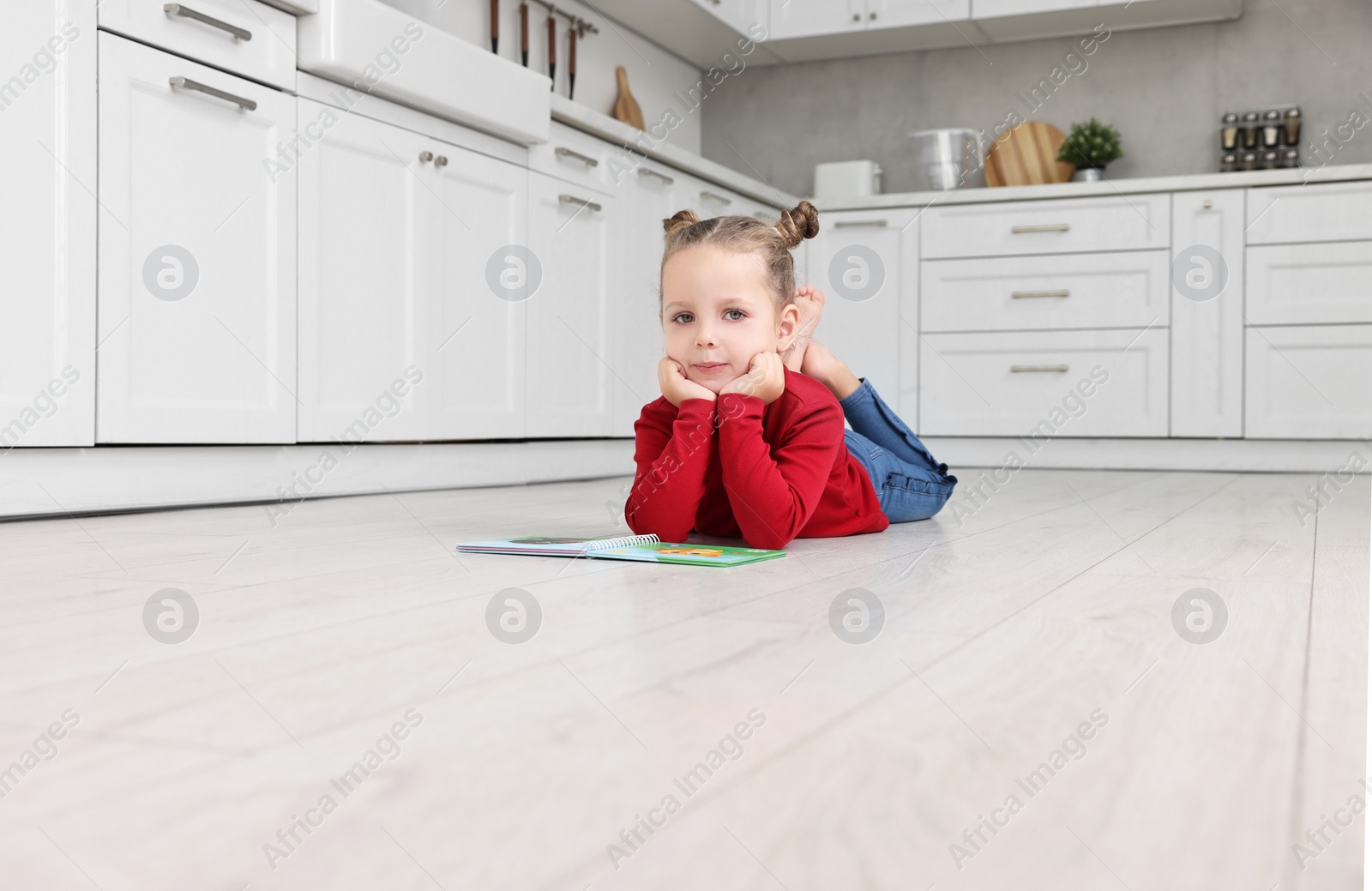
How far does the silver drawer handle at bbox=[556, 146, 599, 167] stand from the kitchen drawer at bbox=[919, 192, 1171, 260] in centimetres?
147

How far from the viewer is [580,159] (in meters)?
3.20

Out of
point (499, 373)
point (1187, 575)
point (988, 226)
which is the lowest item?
point (1187, 575)

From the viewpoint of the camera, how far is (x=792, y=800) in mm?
535

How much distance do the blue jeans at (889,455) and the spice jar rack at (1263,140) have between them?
9.16ft

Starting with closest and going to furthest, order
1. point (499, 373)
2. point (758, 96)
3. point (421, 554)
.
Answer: point (421, 554)
point (499, 373)
point (758, 96)

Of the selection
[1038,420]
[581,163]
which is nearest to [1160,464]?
[1038,420]

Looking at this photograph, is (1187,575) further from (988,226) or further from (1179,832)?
(988,226)

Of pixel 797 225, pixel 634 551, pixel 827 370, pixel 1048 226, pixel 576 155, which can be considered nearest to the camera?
pixel 634 551

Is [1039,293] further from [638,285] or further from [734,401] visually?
[734,401]

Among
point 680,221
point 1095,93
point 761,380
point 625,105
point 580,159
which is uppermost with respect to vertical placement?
point 1095,93

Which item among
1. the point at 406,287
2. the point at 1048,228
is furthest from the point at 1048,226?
the point at 406,287

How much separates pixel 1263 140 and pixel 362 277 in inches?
125

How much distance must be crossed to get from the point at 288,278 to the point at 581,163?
1125 mm

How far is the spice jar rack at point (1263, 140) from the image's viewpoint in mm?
4133
